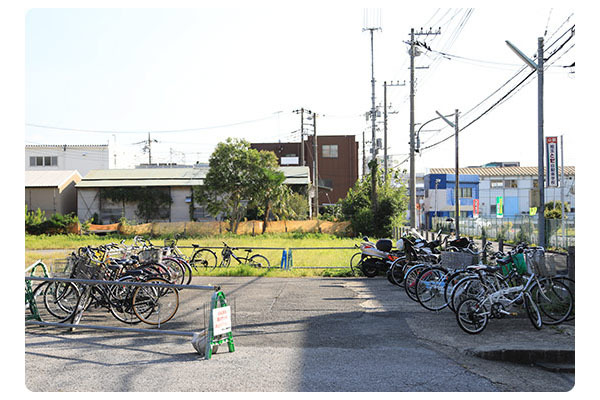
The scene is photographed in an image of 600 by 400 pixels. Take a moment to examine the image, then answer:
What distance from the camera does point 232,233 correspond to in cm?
3269

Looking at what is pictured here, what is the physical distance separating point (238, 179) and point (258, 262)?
52.2ft

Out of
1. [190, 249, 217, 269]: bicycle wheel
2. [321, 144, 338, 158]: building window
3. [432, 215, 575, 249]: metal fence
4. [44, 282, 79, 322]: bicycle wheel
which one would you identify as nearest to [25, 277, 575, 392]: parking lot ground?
[44, 282, 79, 322]: bicycle wheel

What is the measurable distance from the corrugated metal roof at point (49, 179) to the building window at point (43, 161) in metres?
11.9

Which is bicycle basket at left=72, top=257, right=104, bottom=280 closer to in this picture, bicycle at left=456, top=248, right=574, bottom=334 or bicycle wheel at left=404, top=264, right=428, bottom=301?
bicycle at left=456, top=248, right=574, bottom=334

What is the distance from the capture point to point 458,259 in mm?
10016

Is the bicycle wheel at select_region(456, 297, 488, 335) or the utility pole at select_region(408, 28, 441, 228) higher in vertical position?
the utility pole at select_region(408, 28, 441, 228)

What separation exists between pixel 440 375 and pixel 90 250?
8.10m

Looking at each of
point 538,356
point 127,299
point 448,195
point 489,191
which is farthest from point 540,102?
point 489,191

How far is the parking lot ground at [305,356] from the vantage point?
5.36 meters

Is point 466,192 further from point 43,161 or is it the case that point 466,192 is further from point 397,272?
point 397,272

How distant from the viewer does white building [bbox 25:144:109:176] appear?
50.8 meters

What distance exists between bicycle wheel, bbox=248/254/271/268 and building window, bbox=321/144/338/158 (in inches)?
1469
